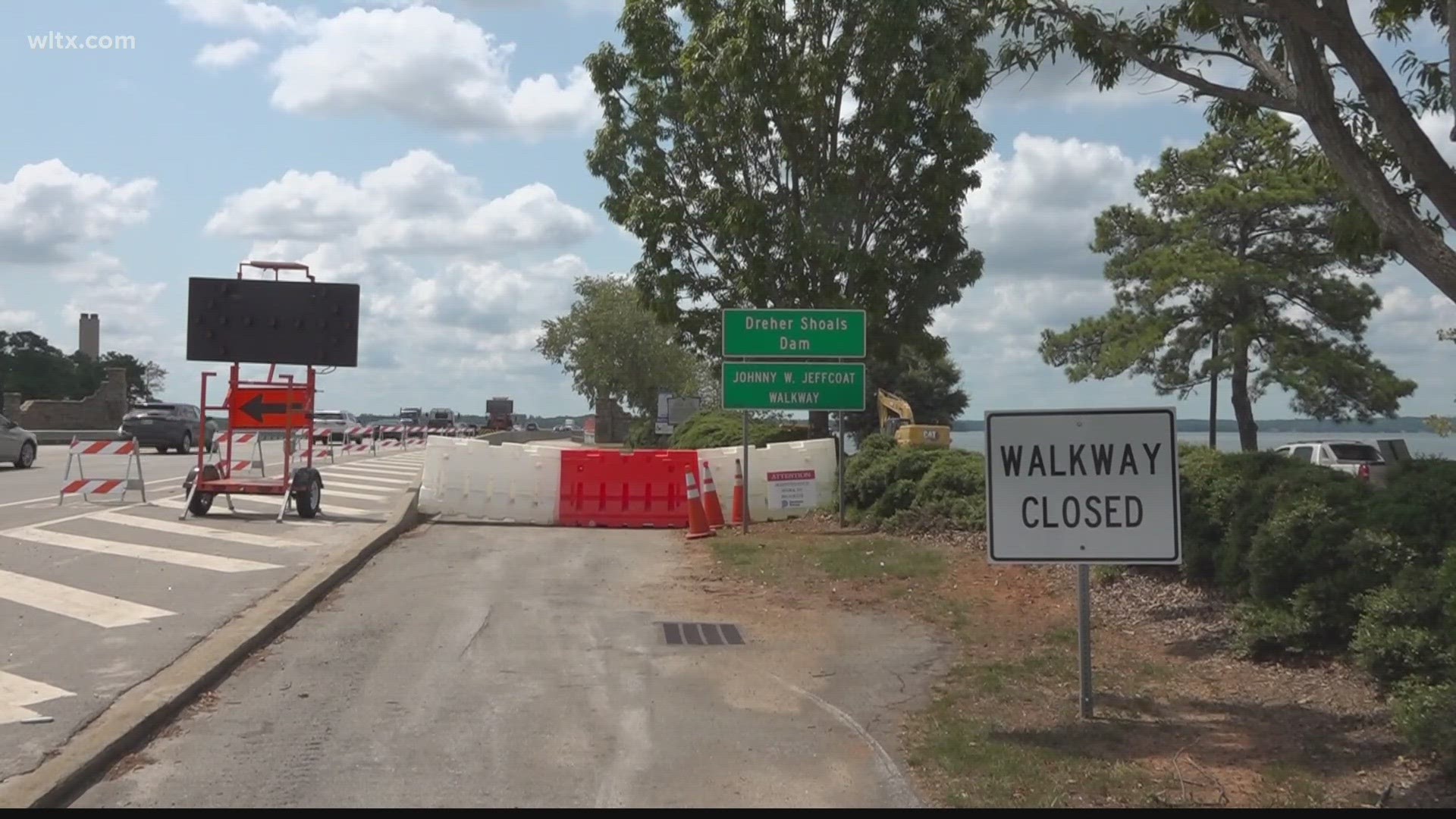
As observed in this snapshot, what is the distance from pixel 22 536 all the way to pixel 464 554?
5.03 meters

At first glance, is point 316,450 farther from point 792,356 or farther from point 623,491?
point 792,356

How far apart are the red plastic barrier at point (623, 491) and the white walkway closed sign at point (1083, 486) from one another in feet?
34.8

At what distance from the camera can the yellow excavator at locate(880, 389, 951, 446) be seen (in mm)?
25438

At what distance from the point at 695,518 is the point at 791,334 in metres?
2.73

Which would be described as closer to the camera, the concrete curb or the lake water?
the concrete curb

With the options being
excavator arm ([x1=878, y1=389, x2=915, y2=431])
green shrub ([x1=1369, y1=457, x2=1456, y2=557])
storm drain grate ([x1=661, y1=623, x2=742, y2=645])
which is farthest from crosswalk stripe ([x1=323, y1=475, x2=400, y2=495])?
excavator arm ([x1=878, y1=389, x2=915, y2=431])

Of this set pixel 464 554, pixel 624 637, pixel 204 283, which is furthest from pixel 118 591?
pixel 204 283

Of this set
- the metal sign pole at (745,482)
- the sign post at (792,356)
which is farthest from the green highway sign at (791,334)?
the metal sign pole at (745,482)

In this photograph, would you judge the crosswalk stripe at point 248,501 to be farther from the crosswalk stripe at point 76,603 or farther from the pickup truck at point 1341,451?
the pickup truck at point 1341,451

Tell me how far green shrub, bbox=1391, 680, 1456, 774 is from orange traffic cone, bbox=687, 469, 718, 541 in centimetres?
1043

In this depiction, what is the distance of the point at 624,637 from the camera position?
356 inches

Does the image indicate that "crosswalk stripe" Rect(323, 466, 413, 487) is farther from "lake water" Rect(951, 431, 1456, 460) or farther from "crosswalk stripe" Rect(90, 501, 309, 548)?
"lake water" Rect(951, 431, 1456, 460)

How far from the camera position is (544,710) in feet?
23.0
